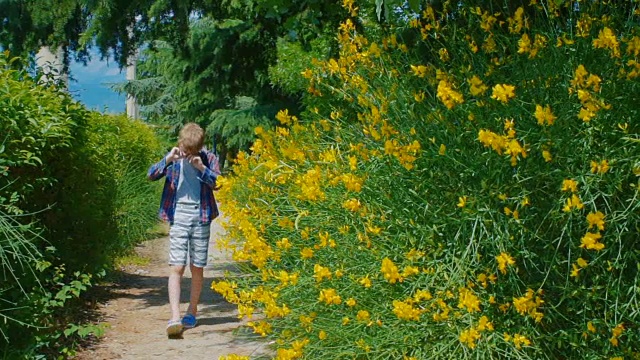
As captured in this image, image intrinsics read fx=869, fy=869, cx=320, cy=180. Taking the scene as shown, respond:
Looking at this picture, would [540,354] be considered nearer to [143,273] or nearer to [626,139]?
[626,139]

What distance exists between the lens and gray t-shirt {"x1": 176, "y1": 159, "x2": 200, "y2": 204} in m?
6.57

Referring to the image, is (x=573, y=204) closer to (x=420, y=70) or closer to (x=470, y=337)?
(x=470, y=337)

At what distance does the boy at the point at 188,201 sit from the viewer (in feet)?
21.4

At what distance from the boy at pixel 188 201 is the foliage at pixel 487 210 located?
83.4 inches

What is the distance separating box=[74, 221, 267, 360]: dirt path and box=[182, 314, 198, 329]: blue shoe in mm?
46

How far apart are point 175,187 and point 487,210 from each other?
3602 mm

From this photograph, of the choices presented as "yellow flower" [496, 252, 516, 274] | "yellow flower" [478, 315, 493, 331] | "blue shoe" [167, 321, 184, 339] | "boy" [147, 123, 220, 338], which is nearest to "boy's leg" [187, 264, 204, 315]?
"boy" [147, 123, 220, 338]

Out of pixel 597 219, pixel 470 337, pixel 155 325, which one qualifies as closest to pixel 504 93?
pixel 597 219

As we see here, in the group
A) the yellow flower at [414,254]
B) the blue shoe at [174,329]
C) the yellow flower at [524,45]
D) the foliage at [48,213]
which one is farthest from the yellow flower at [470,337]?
the blue shoe at [174,329]

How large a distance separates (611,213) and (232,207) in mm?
3095

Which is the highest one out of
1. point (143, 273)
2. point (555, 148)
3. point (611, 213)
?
point (555, 148)

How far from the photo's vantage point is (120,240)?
939 centimetres

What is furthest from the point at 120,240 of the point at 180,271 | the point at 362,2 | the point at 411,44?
the point at 411,44

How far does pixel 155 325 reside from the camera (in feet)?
22.7
